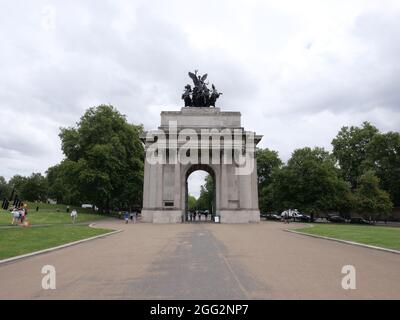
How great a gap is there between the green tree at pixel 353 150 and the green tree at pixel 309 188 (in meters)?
18.4

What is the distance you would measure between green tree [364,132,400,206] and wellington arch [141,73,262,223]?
31242mm

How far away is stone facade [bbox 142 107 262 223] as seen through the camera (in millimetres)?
47969

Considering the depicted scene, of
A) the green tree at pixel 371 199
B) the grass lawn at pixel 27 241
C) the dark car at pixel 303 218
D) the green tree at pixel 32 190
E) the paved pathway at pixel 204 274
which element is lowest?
the paved pathway at pixel 204 274

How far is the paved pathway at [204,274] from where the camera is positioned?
326 inches

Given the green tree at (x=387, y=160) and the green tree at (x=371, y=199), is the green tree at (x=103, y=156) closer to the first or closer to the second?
the green tree at (x=371, y=199)

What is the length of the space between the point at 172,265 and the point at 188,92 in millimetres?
44774

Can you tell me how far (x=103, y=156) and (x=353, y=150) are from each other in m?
53.4

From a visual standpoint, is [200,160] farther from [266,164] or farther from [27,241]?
[27,241]

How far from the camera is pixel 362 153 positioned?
2963 inches

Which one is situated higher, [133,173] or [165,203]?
[133,173]

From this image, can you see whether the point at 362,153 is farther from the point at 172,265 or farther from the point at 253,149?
the point at 172,265

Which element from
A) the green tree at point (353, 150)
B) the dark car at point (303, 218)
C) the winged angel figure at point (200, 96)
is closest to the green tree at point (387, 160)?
the green tree at point (353, 150)

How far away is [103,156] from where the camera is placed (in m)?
53.5
